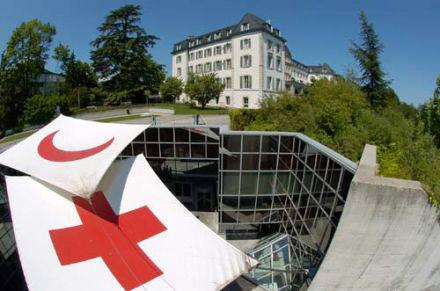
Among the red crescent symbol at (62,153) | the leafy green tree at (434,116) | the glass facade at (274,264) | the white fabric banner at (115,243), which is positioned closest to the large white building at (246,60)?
the leafy green tree at (434,116)

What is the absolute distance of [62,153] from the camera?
11.6 meters

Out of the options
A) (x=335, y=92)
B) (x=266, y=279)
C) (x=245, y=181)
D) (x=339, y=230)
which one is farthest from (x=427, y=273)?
(x=335, y=92)

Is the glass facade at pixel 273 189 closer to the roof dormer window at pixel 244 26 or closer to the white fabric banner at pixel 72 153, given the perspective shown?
the white fabric banner at pixel 72 153

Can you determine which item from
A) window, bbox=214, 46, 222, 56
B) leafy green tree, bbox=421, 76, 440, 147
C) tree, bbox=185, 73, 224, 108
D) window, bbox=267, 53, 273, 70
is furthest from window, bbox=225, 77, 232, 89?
leafy green tree, bbox=421, 76, 440, 147

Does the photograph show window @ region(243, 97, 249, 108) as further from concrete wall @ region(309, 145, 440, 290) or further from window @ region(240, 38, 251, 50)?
concrete wall @ region(309, 145, 440, 290)

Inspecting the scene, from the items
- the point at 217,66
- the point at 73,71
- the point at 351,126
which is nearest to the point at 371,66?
the point at 351,126

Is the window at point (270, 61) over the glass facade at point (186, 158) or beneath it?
over

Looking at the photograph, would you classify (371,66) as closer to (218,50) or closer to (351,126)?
(351,126)

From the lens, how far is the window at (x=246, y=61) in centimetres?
5025

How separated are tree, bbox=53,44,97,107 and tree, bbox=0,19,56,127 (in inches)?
231

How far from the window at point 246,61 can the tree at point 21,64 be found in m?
33.3

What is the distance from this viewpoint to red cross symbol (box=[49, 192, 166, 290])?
7793 mm

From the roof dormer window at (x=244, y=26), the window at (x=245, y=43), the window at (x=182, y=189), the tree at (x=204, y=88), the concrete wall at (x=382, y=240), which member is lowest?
the window at (x=182, y=189)

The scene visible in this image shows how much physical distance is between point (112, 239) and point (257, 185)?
12.2 m
